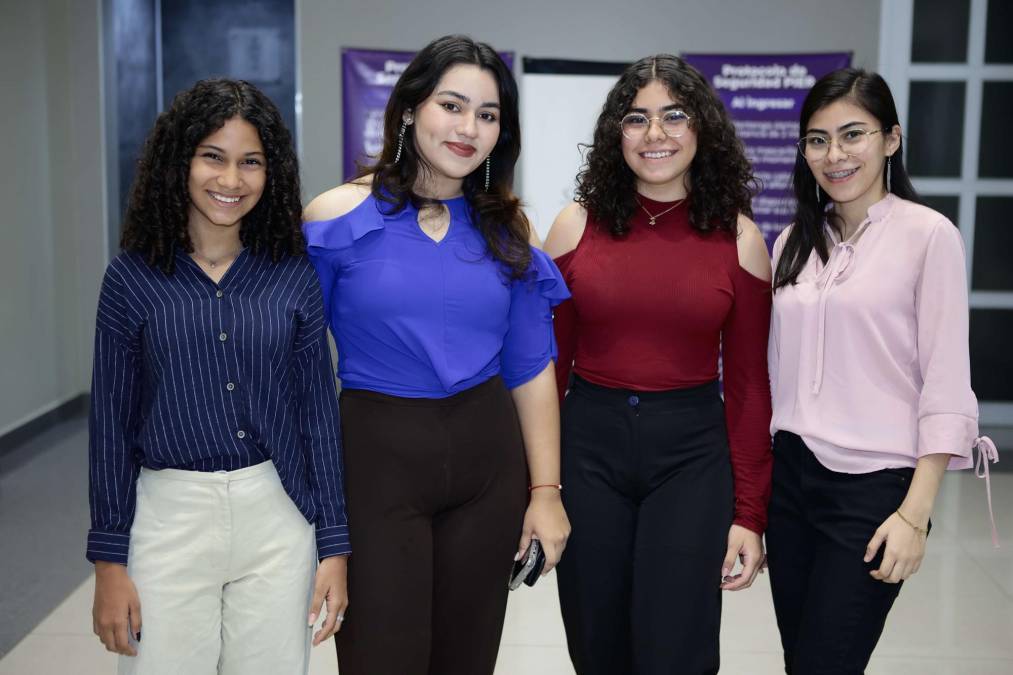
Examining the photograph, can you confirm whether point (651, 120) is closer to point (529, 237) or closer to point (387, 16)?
point (529, 237)

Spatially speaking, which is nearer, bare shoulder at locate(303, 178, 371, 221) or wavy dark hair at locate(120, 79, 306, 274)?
wavy dark hair at locate(120, 79, 306, 274)

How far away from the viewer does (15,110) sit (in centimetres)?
567

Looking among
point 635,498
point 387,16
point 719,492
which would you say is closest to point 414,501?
point 635,498

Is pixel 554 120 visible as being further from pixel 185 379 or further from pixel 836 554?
pixel 185 379

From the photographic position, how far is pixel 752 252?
2.13 meters

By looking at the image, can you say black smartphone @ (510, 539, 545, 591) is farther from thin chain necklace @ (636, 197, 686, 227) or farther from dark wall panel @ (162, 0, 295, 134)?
dark wall panel @ (162, 0, 295, 134)

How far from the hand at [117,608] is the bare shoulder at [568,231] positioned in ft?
3.58

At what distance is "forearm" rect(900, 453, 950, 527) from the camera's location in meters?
1.93

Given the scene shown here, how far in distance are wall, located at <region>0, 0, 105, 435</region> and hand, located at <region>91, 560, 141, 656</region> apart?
14.3ft

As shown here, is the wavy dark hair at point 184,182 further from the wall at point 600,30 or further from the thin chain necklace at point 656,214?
the wall at point 600,30

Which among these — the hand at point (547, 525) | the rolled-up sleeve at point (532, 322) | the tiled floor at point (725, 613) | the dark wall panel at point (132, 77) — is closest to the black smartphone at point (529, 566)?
the hand at point (547, 525)

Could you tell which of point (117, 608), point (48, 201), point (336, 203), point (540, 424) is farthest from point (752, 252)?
point (48, 201)

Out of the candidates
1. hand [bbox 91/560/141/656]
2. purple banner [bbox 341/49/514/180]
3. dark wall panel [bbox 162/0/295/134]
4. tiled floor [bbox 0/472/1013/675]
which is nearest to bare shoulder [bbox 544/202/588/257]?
hand [bbox 91/560/141/656]

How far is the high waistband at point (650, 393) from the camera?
207 cm
